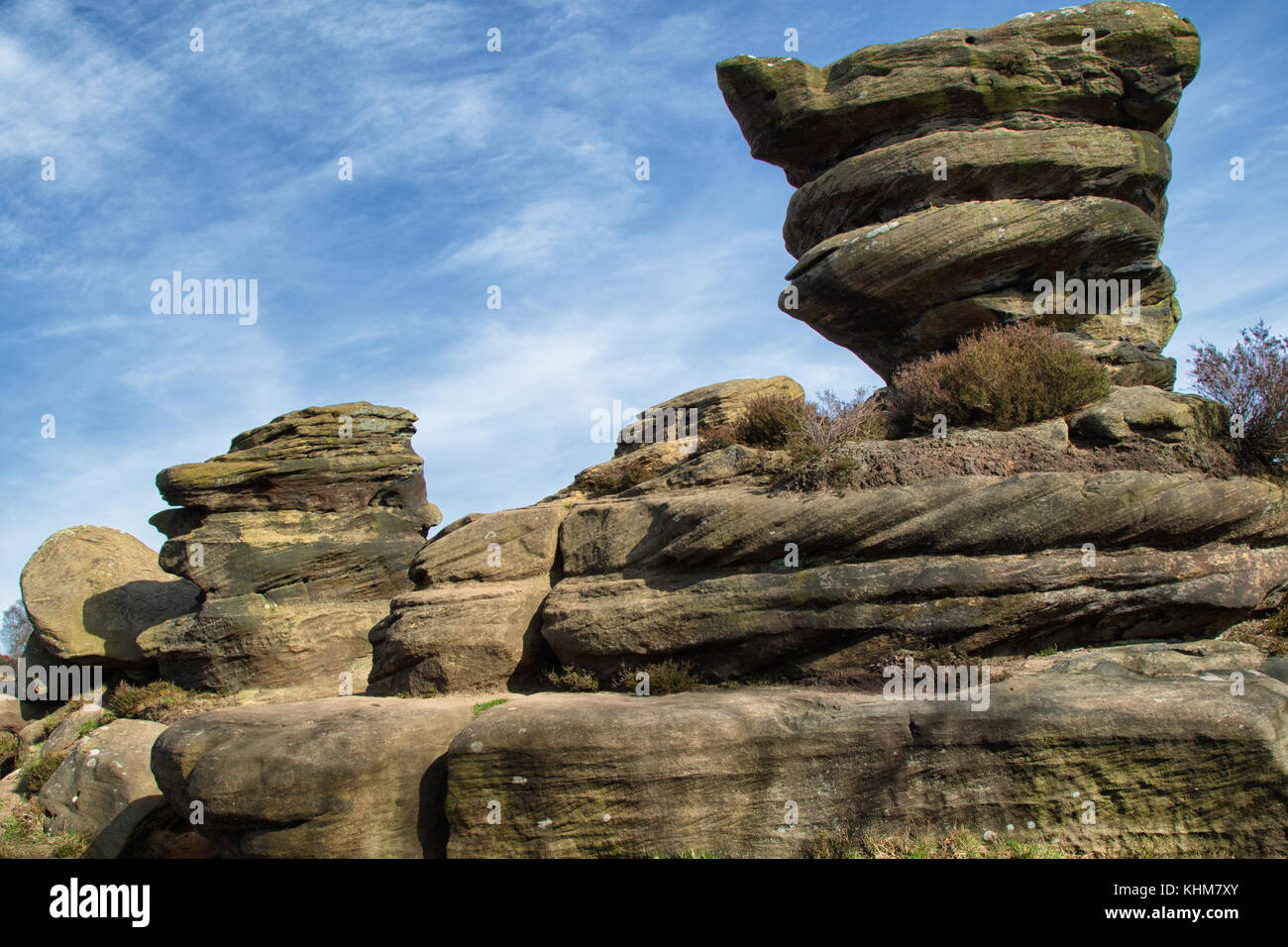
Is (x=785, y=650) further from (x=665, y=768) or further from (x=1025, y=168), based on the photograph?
(x=1025, y=168)

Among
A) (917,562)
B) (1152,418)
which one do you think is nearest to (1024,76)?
(1152,418)

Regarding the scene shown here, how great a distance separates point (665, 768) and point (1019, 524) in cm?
593

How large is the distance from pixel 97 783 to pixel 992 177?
77.8 feet

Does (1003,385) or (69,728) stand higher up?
(1003,385)

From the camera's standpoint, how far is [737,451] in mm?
15672

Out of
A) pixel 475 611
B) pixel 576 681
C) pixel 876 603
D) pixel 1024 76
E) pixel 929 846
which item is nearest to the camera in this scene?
pixel 929 846

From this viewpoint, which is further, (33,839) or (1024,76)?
(33,839)

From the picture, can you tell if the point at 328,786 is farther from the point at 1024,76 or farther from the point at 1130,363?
the point at 1024,76

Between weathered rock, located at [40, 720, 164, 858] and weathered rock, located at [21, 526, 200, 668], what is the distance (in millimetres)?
9764

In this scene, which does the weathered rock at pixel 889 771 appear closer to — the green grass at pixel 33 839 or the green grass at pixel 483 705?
the green grass at pixel 483 705

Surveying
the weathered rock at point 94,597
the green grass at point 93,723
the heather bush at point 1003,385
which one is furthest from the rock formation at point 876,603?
the weathered rock at point 94,597

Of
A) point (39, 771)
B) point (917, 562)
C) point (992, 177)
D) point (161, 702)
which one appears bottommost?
point (39, 771)

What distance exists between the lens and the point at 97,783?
20750 millimetres
